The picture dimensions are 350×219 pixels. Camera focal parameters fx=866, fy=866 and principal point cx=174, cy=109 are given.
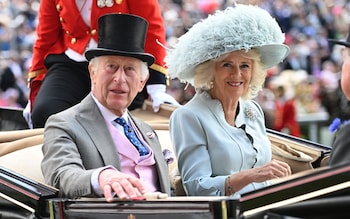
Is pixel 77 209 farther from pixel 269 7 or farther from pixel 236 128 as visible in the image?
pixel 269 7

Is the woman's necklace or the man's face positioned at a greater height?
the woman's necklace

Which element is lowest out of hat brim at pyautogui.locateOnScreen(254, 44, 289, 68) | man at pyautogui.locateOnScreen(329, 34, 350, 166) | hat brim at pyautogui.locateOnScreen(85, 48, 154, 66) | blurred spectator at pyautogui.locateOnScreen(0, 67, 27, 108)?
man at pyautogui.locateOnScreen(329, 34, 350, 166)

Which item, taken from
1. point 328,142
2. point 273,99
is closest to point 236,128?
point 328,142

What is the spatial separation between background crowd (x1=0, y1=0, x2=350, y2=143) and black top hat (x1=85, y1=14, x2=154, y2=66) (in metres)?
4.39

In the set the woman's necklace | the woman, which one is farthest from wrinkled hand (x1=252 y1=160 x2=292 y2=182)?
the woman's necklace

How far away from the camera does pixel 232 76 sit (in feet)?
11.3

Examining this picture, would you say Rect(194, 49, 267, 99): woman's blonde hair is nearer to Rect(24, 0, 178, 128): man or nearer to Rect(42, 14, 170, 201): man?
Rect(42, 14, 170, 201): man

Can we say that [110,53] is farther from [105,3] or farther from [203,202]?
[105,3]

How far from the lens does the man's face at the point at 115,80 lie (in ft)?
10.7

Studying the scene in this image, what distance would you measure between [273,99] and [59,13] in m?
6.44

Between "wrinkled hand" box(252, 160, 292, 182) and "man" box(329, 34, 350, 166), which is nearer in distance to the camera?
"man" box(329, 34, 350, 166)

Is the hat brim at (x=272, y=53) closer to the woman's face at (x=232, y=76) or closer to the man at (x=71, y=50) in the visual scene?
the woman's face at (x=232, y=76)

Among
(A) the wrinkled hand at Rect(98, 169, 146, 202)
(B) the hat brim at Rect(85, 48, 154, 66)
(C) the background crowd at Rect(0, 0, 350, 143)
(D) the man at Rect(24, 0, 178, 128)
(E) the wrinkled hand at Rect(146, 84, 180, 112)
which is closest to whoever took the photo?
→ (A) the wrinkled hand at Rect(98, 169, 146, 202)

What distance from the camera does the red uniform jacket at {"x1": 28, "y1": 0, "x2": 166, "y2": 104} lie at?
421 centimetres
